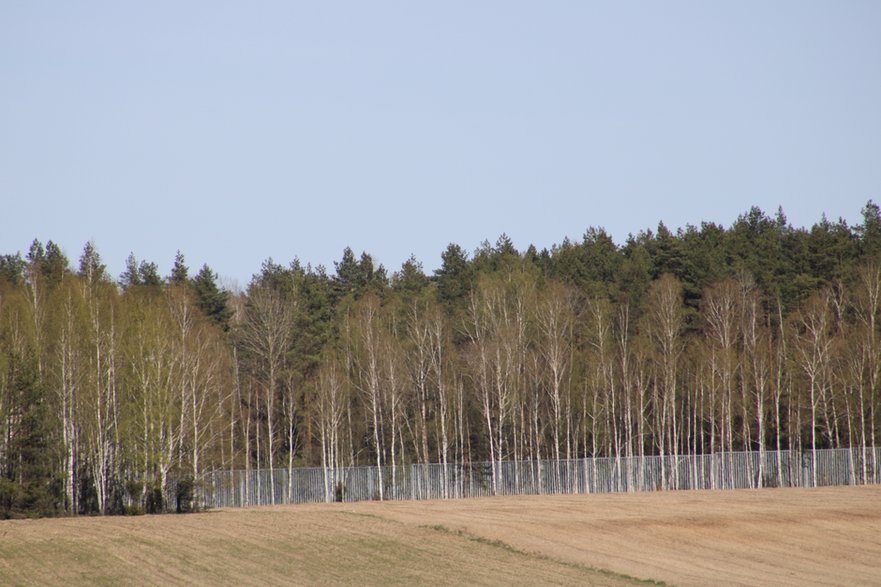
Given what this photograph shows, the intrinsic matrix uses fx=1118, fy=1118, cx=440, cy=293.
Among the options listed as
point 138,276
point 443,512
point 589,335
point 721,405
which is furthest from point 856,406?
point 138,276

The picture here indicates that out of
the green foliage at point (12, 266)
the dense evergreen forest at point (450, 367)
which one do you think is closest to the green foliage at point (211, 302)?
the dense evergreen forest at point (450, 367)

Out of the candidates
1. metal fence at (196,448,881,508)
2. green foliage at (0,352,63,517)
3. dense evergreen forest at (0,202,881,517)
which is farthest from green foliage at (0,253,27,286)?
green foliage at (0,352,63,517)

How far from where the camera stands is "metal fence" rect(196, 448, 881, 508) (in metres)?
69.0

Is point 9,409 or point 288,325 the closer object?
point 9,409

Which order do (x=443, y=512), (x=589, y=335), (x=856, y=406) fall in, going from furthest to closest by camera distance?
(x=589, y=335)
(x=856, y=406)
(x=443, y=512)

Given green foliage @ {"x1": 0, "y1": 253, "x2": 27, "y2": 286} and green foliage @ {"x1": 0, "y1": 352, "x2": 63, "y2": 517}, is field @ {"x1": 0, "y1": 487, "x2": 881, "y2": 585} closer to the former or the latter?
green foliage @ {"x1": 0, "y1": 352, "x2": 63, "y2": 517}

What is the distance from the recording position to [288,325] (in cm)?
7462

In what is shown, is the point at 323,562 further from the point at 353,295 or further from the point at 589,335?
the point at 353,295

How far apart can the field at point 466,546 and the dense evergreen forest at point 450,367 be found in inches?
459

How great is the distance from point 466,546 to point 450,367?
126 feet

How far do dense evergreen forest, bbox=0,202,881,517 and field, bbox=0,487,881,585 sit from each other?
1165 cm

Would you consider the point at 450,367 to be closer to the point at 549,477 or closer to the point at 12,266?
the point at 549,477

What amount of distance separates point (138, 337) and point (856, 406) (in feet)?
149

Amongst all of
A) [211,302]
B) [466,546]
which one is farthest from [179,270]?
[466,546]
